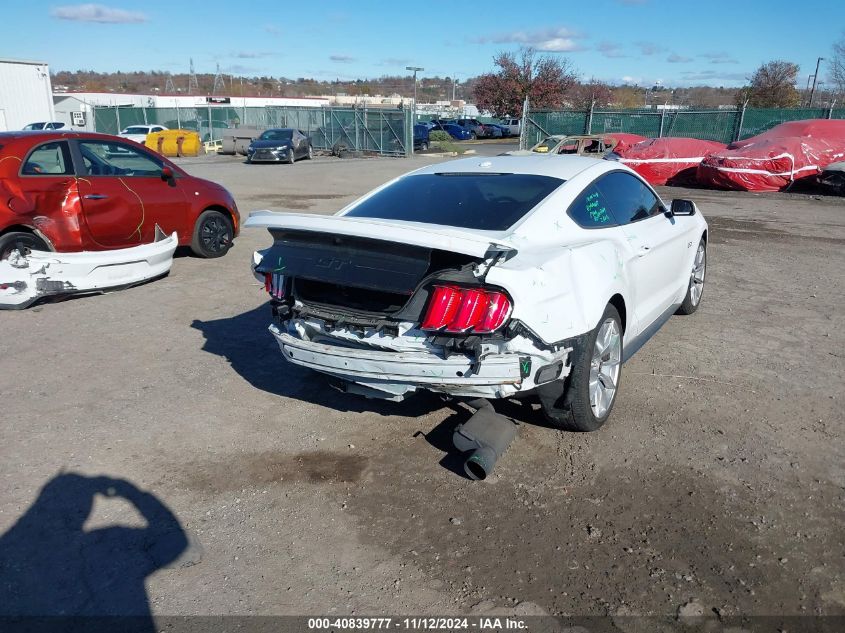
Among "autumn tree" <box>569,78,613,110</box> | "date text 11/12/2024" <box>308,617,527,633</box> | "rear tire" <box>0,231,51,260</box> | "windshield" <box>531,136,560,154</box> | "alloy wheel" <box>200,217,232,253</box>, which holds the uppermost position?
"autumn tree" <box>569,78,613,110</box>

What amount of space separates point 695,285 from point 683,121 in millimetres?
24339

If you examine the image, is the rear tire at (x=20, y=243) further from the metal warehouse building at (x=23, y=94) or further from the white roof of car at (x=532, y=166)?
the metal warehouse building at (x=23, y=94)

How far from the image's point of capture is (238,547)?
3.25 meters

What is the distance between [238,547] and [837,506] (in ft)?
9.86

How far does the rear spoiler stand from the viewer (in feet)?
11.6

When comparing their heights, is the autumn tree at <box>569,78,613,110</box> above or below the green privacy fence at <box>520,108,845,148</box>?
above

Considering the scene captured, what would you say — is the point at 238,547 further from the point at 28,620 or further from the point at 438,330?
the point at 438,330

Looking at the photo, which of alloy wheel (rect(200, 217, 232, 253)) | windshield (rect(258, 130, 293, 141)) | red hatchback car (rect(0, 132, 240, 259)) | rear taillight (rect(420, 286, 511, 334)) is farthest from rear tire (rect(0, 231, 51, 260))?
windshield (rect(258, 130, 293, 141))

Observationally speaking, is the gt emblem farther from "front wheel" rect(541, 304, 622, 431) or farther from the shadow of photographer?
the shadow of photographer

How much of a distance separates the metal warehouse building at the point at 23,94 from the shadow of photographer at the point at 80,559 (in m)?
39.0

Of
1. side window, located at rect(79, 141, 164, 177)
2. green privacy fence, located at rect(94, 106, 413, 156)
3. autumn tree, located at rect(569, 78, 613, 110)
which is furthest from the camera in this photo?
autumn tree, located at rect(569, 78, 613, 110)

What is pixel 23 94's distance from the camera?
37406 mm

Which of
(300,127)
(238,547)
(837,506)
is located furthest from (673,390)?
(300,127)

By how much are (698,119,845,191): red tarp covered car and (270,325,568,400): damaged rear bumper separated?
17992 mm
